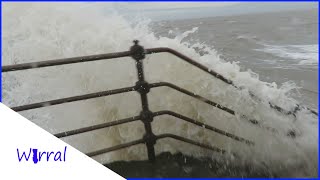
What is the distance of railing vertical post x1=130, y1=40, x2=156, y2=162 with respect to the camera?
286cm

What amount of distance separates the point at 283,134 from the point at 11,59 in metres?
3.02

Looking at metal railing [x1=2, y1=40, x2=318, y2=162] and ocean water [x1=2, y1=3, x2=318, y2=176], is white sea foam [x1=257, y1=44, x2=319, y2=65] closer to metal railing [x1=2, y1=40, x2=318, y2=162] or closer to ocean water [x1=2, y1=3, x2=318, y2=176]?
ocean water [x1=2, y1=3, x2=318, y2=176]

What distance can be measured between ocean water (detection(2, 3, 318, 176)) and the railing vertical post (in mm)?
272

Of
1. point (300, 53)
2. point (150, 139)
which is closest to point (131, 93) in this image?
point (150, 139)

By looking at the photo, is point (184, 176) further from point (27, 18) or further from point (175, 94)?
point (27, 18)

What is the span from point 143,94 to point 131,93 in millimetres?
842

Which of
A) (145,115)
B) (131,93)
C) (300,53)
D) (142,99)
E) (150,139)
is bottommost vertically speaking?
(150,139)

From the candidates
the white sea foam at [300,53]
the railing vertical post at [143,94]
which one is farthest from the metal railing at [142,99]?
the white sea foam at [300,53]

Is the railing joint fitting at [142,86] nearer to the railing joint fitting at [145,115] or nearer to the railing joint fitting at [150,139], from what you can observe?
the railing joint fitting at [145,115]

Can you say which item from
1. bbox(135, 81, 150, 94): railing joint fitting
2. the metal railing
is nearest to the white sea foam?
the metal railing

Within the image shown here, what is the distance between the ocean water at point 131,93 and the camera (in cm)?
348

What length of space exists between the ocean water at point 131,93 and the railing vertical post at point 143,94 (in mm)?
272

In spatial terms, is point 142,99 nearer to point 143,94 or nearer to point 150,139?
point 143,94

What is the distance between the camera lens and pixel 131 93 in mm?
3820
